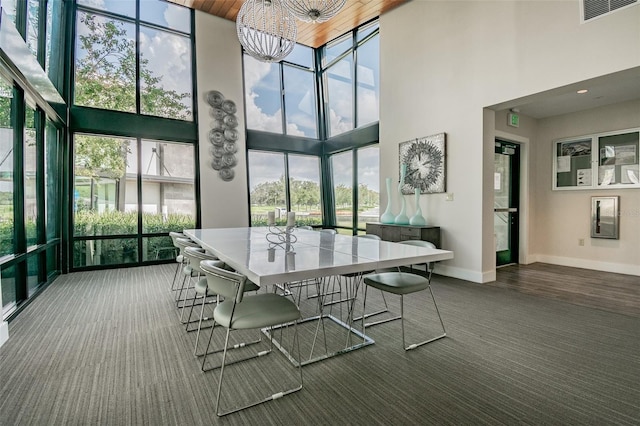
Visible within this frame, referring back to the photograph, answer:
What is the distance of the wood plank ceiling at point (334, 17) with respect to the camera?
574 centimetres

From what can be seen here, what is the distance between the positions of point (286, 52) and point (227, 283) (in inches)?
112

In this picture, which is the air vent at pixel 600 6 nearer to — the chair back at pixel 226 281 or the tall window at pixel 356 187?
the tall window at pixel 356 187

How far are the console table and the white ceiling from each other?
195cm

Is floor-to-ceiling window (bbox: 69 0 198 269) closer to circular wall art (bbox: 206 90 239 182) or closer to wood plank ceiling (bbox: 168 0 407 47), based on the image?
circular wall art (bbox: 206 90 239 182)

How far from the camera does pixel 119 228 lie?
5625mm

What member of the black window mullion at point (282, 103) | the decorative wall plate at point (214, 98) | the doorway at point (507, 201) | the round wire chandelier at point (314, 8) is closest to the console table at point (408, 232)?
the doorway at point (507, 201)

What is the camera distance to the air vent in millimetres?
3123

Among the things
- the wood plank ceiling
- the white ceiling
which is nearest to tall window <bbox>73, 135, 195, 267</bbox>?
the wood plank ceiling

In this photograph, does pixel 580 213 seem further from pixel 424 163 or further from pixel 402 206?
pixel 402 206

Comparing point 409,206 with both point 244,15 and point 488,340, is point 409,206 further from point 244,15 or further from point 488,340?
point 244,15

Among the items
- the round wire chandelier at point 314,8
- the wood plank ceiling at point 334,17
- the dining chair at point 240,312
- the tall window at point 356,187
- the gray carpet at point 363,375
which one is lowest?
the gray carpet at point 363,375

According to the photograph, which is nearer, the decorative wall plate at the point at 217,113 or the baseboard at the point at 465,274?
the baseboard at the point at 465,274

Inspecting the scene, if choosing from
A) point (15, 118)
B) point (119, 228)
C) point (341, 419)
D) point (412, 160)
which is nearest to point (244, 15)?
point (15, 118)

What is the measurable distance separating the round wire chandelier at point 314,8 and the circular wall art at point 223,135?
3948 millimetres
